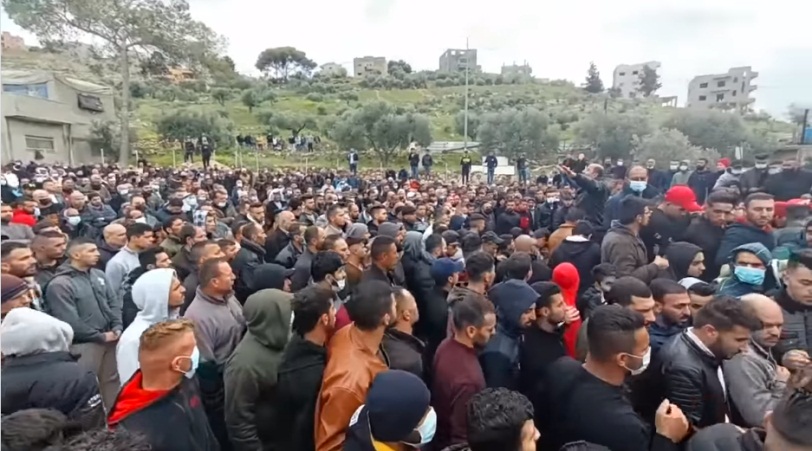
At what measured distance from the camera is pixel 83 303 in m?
4.44

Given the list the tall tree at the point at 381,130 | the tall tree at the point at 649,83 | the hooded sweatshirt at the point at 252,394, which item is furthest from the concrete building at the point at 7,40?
the tall tree at the point at 649,83

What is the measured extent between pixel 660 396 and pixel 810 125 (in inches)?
964

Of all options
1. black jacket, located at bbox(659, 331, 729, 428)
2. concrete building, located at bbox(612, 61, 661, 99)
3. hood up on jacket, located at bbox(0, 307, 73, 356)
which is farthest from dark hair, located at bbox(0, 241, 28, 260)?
concrete building, located at bbox(612, 61, 661, 99)

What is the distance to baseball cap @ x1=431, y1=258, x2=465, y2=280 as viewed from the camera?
4840 mm

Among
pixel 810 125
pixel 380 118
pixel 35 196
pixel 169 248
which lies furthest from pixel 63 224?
pixel 380 118

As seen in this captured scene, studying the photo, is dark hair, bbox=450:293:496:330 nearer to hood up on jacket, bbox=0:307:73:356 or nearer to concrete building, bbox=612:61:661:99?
hood up on jacket, bbox=0:307:73:356

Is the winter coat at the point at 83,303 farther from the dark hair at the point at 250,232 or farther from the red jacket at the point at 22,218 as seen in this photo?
the red jacket at the point at 22,218

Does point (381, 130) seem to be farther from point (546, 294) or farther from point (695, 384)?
point (695, 384)

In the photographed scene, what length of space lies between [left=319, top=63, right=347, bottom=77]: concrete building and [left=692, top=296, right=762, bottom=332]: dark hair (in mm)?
81482

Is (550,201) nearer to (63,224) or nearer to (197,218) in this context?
(197,218)

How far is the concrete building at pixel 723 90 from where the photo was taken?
63125mm

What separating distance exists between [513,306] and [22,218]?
5.96 m

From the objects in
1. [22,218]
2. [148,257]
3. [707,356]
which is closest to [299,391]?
[707,356]

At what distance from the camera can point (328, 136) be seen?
4375cm
